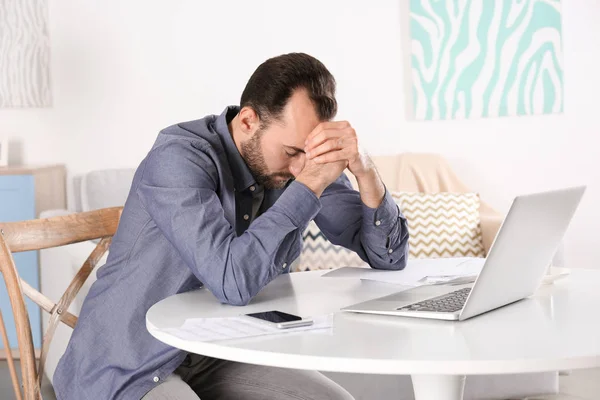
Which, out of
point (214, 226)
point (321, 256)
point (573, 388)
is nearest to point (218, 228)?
point (214, 226)

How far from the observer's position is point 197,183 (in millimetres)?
1538

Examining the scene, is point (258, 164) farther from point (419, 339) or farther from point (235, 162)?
point (419, 339)

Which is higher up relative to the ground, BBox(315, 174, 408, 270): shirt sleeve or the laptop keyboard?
BBox(315, 174, 408, 270): shirt sleeve

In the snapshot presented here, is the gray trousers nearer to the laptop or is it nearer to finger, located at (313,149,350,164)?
the laptop

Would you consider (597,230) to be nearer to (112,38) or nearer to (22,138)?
(112,38)

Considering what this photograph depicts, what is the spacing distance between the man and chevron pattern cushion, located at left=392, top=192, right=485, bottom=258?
1.63 metres

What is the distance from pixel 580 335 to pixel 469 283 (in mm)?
481

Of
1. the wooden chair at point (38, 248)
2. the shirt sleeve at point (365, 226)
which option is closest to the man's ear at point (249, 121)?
the shirt sleeve at point (365, 226)

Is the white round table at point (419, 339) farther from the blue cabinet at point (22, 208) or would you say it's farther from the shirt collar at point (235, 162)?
the blue cabinet at point (22, 208)

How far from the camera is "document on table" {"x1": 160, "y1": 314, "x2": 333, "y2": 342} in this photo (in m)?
1.22

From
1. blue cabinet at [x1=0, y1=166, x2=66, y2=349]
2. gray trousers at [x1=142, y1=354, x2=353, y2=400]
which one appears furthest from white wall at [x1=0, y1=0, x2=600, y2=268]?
gray trousers at [x1=142, y1=354, x2=353, y2=400]

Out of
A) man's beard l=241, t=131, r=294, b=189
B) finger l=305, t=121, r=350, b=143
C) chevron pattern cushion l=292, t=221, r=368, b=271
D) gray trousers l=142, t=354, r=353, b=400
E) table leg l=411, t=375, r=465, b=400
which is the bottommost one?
chevron pattern cushion l=292, t=221, r=368, b=271

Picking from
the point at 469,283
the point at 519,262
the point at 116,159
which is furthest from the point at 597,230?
the point at 519,262

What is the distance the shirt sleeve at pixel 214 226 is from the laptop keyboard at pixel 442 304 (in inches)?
10.0
